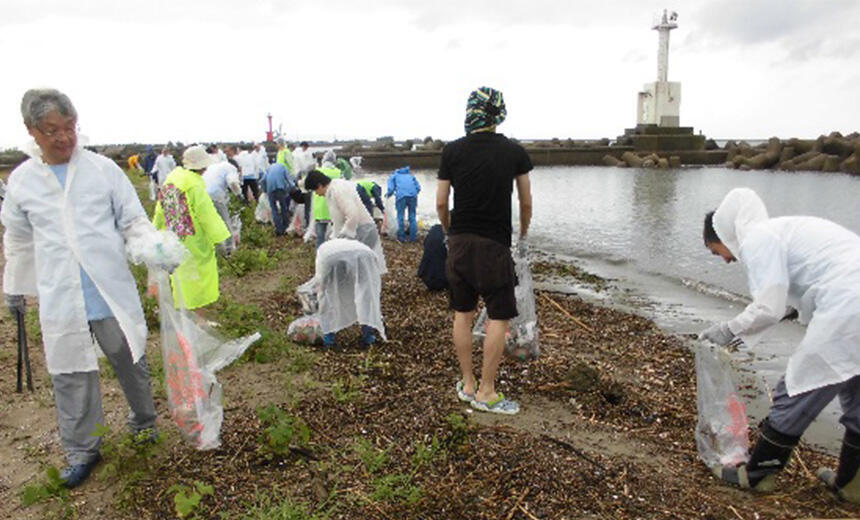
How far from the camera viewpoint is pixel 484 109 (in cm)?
355

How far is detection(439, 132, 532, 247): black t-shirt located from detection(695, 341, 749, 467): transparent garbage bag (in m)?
1.26

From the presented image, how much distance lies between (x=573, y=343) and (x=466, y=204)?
2666mm

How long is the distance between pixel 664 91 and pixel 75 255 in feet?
173

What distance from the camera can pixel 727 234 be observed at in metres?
3.10

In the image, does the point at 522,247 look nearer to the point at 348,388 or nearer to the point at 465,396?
the point at 465,396

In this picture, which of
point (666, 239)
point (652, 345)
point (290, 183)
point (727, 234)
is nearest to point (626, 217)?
point (666, 239)

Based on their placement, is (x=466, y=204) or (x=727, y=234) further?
(x=466, y=204)

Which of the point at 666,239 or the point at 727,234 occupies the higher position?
the point at 727,234

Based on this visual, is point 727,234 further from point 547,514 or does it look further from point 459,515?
point 459,515

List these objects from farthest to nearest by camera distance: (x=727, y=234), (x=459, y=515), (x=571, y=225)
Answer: (x=571, y=225), (x=727, y=234), (x=459, y=515)

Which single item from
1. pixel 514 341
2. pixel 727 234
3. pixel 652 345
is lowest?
pixel 652 345

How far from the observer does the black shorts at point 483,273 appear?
3615 millimetres

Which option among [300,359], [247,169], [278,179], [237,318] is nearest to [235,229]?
[278,179]

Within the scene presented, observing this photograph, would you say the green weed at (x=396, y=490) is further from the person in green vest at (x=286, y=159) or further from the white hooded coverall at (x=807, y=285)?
the person in green vest at (x=286, y=159)
